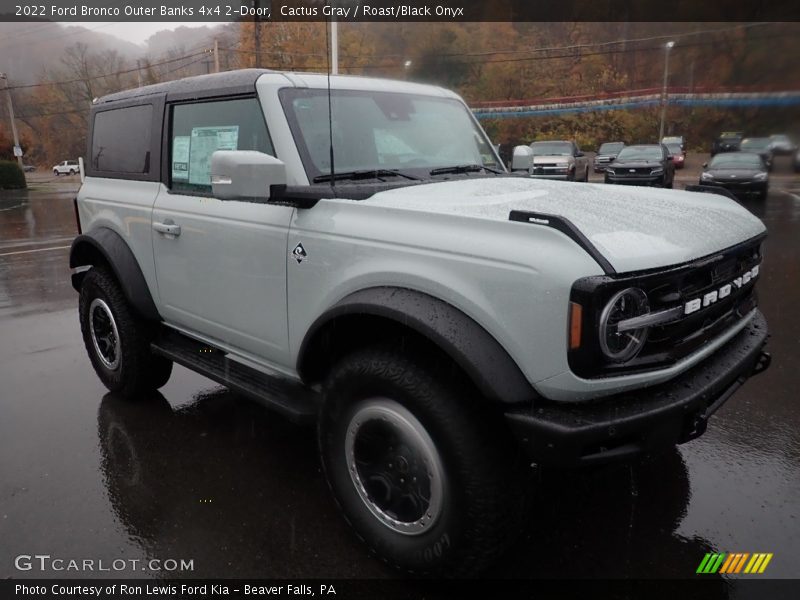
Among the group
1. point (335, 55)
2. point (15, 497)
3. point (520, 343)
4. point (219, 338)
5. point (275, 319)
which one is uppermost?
point (335, 55)

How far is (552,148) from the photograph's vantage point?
72.5 feet

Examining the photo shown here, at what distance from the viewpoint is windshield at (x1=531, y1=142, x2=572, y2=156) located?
71.6ft

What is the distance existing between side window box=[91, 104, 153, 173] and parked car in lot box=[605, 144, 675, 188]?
16.3 m

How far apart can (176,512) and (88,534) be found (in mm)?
389

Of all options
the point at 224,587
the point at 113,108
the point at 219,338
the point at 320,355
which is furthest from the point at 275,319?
the point at 113,108

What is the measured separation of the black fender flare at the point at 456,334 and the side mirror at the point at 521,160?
2210mm

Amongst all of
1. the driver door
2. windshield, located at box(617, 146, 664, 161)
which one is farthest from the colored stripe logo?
windshield, located at box(617, 146, 664, 161)

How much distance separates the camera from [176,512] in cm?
297

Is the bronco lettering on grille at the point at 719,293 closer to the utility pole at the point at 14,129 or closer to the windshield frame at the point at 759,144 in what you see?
the windshield frame at the point at 759,144

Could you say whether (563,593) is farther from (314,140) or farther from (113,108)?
(113,108)

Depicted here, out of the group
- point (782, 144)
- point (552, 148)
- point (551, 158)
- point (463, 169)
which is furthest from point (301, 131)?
point (552, 148)

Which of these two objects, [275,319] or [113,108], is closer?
[275,319]

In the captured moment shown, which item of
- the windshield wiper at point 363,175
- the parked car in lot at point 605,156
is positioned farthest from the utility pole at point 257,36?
the parked car in lot at point 605,156

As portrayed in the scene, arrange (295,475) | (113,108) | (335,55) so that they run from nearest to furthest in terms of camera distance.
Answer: (295,475) → (335,55) → (113,108)
